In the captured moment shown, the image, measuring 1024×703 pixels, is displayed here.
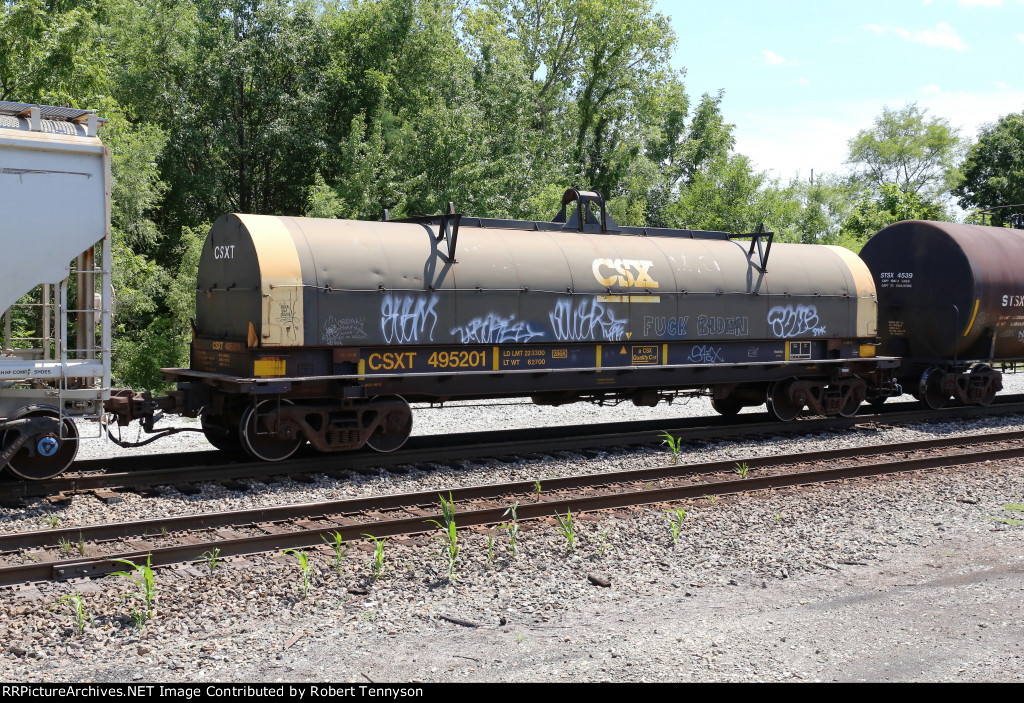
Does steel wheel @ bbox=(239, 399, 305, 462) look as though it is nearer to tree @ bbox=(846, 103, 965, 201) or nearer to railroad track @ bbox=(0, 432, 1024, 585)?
railroad track @ bbox=(0, 432, 1024, 585)

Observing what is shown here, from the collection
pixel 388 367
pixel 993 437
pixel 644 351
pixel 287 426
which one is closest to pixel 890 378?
pixel 993 437

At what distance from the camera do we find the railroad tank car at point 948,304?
17422 mm

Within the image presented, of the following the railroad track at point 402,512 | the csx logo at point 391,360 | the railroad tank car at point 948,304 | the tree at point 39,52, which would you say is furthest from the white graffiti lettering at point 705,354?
the tree at point 39,52

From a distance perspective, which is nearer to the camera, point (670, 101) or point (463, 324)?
point (463, 324)

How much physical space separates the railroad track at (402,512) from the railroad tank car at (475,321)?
247 cm

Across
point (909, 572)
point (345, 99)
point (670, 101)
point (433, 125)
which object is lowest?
point (909, 572)

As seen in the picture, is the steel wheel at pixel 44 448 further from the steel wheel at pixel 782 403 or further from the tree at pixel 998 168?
the tree at pixel 998 168

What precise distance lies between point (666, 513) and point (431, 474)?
3518 mm

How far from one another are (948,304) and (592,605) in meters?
13.7

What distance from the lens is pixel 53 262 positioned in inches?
367

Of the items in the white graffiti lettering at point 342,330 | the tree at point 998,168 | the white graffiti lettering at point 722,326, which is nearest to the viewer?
the white graffiti lettering at point 342,330

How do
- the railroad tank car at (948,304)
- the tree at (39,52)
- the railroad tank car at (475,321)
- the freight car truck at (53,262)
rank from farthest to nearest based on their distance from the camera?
the tree at (39,52) → the railroad tank car at (948,304) → the railroad tank car at (475,321) → the freight car truck at (53,262)
